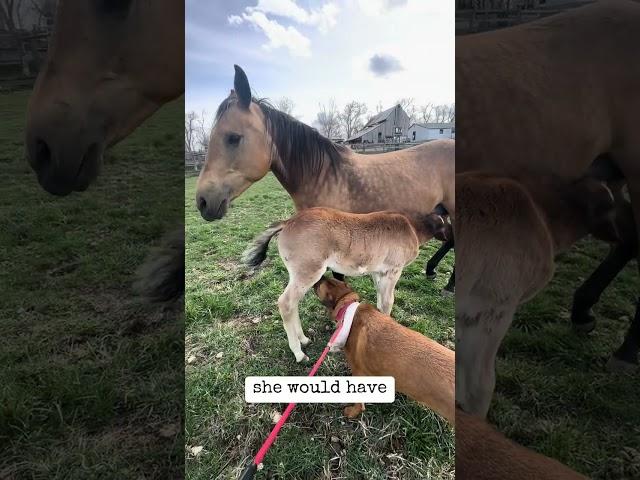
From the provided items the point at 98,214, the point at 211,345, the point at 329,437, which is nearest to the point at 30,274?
the point at 98,214

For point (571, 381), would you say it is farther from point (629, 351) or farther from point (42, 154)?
point (42, 154)

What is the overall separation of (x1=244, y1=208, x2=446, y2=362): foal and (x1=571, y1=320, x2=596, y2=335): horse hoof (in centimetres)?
41

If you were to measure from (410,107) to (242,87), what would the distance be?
400 mm

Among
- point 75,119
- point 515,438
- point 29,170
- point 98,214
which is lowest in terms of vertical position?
point 515,438

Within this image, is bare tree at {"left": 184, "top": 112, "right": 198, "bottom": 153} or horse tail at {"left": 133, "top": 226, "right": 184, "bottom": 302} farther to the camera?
horse tail at {"left": 133, "top": 226, "right": 184, "bottom": 302}

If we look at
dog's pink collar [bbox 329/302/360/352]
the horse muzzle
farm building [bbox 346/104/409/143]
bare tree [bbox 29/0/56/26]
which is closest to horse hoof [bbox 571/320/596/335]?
dog's pink collar [bbox 329/302/360/352]

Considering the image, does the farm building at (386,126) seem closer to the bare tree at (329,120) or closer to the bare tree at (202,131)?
the bare tree at (329,120)

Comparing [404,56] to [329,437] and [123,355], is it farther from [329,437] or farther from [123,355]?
[123,355]

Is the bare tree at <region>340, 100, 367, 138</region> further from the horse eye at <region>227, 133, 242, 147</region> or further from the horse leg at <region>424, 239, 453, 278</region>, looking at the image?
the horse leg at <region>424, 239, 453, 278</region>

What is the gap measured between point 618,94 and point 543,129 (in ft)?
0.64

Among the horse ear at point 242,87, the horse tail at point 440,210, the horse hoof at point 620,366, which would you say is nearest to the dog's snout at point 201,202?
the horse ear at point 242,87

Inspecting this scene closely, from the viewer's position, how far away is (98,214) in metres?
0.89

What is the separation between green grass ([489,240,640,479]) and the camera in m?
0.80

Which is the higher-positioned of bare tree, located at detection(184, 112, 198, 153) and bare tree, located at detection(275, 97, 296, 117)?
bare tree, located at detection(275, 97, 296, 117)
